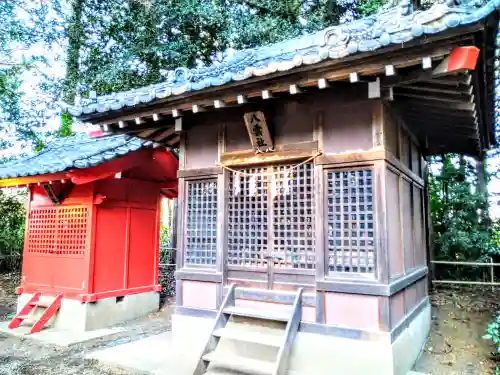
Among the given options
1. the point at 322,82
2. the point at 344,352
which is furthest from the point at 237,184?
the point at 344,352

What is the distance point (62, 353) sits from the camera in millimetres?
6168

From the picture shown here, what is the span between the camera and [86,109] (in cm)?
549

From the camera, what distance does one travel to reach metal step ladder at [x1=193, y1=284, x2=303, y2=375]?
4340mm

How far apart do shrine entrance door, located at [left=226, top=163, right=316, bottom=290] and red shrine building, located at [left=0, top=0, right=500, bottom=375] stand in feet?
0.06

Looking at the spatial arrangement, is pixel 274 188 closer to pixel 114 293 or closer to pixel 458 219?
pixel 114 293

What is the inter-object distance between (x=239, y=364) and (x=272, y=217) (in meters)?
1.87

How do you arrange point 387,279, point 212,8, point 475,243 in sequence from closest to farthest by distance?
1. point 387,279
2. point 475,243
3. point 212,8

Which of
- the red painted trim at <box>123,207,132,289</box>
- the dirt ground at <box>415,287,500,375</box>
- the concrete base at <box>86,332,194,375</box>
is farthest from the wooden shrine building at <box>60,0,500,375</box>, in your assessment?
the red painted trim at <box>123,207,132,289</box>

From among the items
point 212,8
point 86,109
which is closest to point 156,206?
point 86,109

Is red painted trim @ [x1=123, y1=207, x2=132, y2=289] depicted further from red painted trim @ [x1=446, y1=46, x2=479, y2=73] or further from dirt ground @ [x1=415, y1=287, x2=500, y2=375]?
red painted trim @ [x1=446, y1=46, x2=479, y2=73]

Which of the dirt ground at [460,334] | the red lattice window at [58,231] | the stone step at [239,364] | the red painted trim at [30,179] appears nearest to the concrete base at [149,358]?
the stone step at [239,364]

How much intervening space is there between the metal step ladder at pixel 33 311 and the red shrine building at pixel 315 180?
338cm

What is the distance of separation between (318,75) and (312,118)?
3.28 feet

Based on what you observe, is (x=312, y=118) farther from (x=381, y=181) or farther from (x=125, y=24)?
(x=125, y=24)
